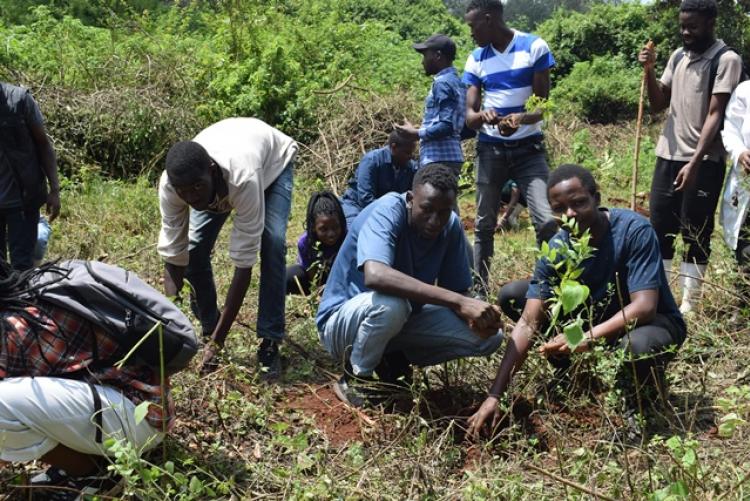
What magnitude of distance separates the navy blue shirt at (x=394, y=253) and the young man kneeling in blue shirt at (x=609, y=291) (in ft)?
1.47

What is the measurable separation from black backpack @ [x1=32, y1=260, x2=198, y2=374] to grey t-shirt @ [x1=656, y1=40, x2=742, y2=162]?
313 centimetres

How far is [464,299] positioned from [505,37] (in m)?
2.37

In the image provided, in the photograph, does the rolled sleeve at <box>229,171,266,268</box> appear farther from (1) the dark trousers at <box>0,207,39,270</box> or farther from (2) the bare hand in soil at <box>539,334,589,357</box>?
(1) the dark trousers at <box>0,207,39,270</box>

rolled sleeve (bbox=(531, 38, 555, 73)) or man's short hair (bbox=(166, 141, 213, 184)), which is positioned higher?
rolled sleeve (bbox=(531, 38, 555, 73))

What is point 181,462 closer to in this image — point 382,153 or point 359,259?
point 359,259

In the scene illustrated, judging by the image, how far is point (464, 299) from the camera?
342cm

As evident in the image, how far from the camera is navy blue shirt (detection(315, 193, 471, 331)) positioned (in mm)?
3531

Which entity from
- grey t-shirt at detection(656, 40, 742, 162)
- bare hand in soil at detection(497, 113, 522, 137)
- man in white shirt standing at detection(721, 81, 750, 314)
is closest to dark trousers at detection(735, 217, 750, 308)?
man in white shirt standing at detection(721, 81, 750, 314)

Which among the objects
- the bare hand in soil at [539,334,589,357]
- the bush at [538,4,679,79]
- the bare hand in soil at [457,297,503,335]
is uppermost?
the bare hand in soil at [457,297,503,335]

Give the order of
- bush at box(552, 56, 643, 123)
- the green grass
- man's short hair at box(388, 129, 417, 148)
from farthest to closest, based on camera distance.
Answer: bush at box(552, 56, 643, 123)
man's short hair at box(388, 129, 417, 148)
the green grass

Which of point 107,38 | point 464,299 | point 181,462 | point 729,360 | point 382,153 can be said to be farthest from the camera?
point 107,38

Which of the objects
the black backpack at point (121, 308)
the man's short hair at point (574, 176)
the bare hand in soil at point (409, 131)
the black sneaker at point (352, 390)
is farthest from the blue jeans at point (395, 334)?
the bare hand in soil at point (409, 131)

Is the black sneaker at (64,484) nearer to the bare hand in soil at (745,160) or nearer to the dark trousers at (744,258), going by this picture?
the dark trousers at (744,258)

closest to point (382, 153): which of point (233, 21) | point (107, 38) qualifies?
point (233, 21)
